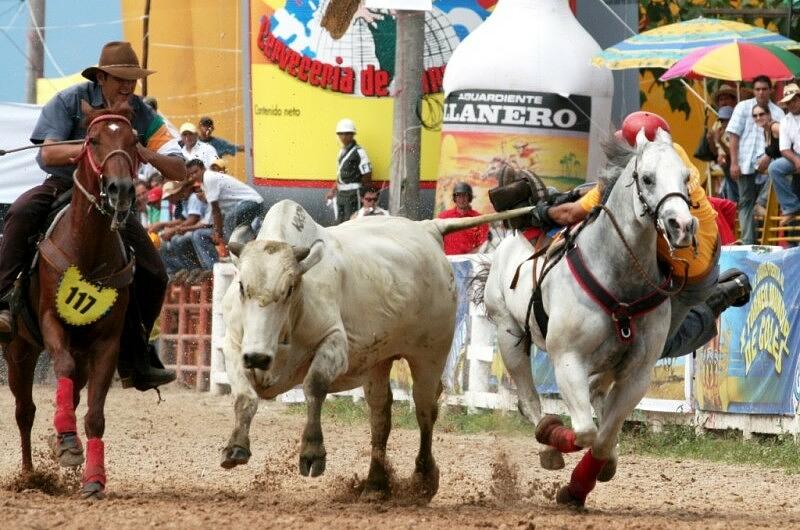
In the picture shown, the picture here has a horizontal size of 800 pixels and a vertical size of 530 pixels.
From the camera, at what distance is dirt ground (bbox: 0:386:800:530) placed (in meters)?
7.82

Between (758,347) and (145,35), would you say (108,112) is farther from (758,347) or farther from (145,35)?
(145,35)

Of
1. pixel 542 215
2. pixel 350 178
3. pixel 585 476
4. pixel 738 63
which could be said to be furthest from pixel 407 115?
pixel 585 476

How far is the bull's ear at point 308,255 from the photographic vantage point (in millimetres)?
8234

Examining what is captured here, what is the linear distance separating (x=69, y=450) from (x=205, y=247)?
32.5 feet

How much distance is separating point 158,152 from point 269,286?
5.71 ft

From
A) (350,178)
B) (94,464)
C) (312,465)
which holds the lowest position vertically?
(94,464)

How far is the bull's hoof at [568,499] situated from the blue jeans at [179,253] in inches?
398

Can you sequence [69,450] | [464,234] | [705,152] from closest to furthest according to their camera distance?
[69,450] → [464,234] → [705,152]

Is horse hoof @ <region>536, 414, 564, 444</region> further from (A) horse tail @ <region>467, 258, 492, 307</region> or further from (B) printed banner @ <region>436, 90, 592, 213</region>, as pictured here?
(B) printed banner @ <region>436, 90, 592, 213</region>

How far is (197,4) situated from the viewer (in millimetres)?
19938

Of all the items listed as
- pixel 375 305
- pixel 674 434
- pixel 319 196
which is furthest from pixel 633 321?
pixel 319 196

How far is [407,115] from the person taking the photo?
1650cm

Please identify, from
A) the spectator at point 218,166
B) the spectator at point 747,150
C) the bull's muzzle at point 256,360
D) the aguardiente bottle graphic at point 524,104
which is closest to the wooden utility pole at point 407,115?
the aguardiente bottle graphic at point 524,104

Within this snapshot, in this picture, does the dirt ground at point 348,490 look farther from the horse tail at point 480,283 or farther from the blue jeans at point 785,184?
the blue jeans at point 785,184
